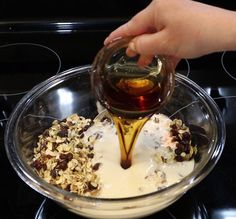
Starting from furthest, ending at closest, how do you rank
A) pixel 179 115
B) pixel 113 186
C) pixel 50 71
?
1. pixel 50 71
2. pixel 179 115
3. pixel 113 186

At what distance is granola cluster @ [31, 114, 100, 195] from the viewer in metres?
0.86

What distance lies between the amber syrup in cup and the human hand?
0.08 meters

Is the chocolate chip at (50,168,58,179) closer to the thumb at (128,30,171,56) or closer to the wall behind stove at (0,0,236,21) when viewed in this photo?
the thumb at (128,30,171,56)

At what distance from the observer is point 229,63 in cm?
120

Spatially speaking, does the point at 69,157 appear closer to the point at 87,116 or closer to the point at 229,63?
the point at 87,116

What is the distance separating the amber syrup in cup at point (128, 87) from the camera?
829 millimetres

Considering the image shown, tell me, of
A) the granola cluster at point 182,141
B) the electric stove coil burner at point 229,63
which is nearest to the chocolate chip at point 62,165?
the granola cluster at point 182,141

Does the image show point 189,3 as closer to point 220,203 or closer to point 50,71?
point 220,203

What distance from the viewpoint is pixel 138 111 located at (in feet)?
2.70

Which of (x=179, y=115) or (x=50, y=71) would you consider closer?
(x=179, y=115)

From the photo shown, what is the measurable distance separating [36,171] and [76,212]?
14 cm

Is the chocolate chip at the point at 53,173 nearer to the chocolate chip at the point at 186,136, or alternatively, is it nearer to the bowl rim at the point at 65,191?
the bowl rim at the point at 65,191

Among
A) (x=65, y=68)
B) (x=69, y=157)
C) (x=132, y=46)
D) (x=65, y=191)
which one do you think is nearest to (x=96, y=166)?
(x=69, y=157)

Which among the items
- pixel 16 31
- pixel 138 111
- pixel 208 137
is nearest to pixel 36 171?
pixel 138 111
